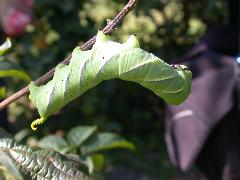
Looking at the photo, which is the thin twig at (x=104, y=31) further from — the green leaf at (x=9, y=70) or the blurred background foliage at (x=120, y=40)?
the blurred background foliage at (x=120, y=40)

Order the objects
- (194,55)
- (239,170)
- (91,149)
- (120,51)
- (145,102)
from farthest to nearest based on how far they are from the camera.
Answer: (145,102)
(194,55)
(239,170)
(91,149)
(120,51)

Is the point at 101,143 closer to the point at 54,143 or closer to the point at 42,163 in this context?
the point at 54,143

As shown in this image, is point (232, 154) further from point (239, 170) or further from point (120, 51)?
point (120, 51)

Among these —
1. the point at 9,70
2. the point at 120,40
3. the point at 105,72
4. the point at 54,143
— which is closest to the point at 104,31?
the point at 105,72

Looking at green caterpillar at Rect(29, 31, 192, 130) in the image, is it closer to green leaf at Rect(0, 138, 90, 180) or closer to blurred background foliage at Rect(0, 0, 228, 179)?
green leaf at Rect(0, 138, 90, 180)

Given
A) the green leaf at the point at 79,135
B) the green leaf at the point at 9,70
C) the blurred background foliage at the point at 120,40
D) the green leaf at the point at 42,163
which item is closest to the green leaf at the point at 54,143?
the green leaf at the point at 79,135

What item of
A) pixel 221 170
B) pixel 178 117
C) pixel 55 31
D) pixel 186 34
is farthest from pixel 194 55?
pixel 186 34

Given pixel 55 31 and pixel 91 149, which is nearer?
pixel 91 149
